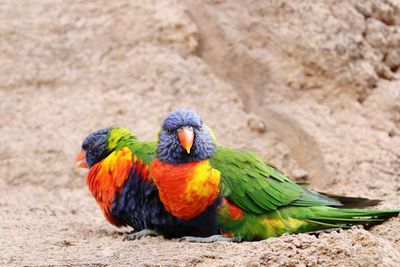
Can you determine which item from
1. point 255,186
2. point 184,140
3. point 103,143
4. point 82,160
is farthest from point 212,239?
point 82,160

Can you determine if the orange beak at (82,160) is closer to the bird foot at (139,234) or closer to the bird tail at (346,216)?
the bird foot at (139,234)

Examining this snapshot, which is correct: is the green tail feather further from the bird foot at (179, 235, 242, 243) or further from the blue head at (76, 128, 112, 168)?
the blue head at (76, 128, 112, 168)

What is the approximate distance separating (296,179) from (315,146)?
0.32 metres

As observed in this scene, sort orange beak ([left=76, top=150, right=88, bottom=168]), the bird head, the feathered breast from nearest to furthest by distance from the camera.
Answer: the feathered breast, the bird head, orange beak ([left=76, top=150, right=88, bottom=168])

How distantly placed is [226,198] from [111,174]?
837 millimetres

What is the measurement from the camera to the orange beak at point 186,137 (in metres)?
3.49

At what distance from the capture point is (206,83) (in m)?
5.84

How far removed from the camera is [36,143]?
18.5 feet

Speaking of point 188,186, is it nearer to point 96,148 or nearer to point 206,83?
point 96,148

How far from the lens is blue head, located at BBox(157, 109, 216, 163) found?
3.56 meters

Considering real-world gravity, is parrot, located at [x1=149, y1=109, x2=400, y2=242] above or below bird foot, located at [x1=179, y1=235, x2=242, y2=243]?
above

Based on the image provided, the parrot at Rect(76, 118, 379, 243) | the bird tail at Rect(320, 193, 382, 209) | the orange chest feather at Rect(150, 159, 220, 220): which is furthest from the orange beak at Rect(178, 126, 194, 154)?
the bird tail at Rect(320, 193, 382, 209)

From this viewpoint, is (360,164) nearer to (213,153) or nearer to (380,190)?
(380,190)

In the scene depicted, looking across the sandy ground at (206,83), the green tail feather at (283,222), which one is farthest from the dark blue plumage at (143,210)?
the sandy ground at (206,83)
